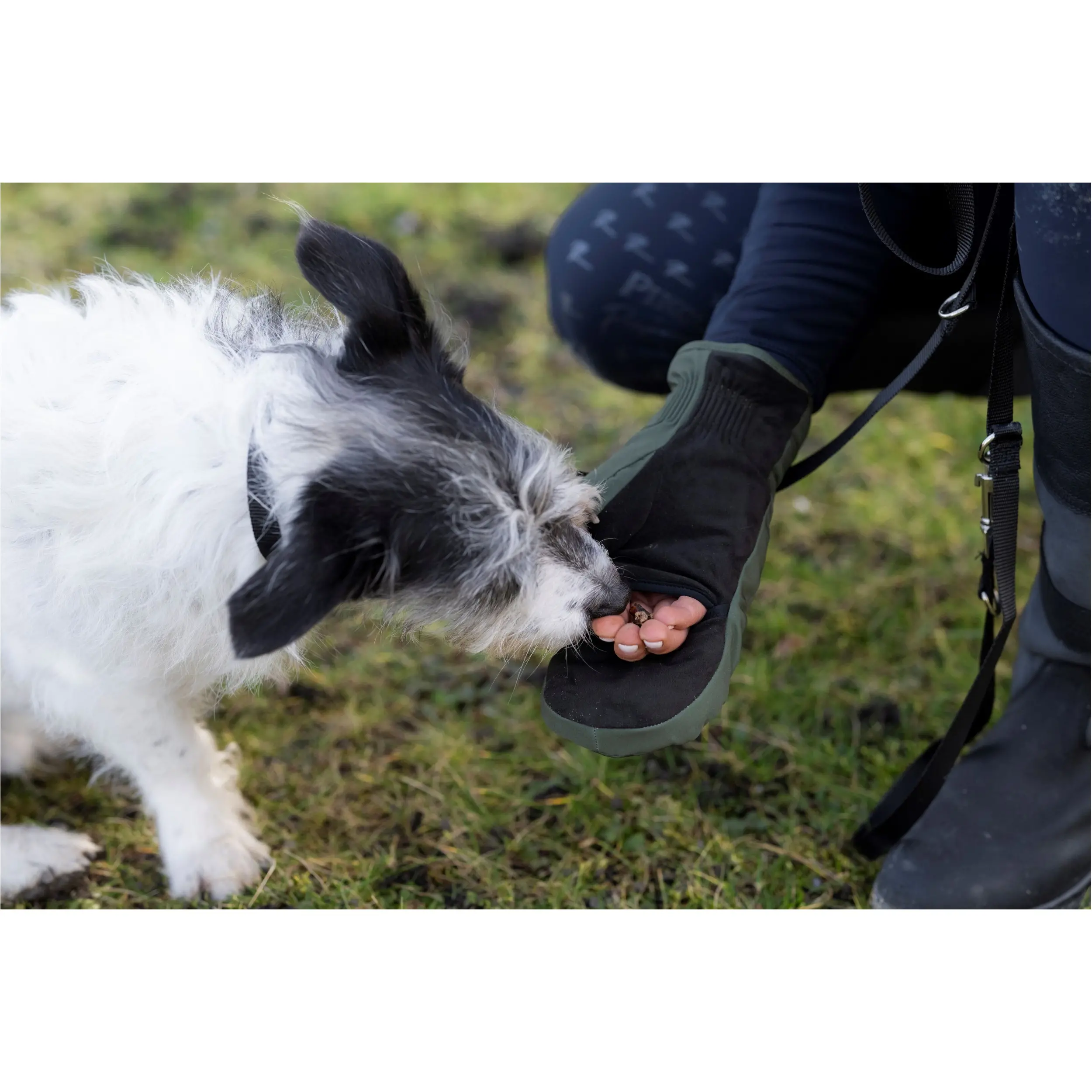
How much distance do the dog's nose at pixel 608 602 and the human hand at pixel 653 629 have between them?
0.04 feet

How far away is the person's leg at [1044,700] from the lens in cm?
212

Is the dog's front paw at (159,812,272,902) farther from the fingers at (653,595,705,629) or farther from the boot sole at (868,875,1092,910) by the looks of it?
the boot sole at (868,875,1092,910)

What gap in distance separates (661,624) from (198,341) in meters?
1.18

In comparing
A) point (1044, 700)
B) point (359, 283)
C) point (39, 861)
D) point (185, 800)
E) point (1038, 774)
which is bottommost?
point (39, 861)

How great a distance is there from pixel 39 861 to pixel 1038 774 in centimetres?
259

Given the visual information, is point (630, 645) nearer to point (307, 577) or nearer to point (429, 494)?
point (429, 494)

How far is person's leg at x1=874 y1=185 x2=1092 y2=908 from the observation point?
2123 mm

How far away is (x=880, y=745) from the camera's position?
3.02 m

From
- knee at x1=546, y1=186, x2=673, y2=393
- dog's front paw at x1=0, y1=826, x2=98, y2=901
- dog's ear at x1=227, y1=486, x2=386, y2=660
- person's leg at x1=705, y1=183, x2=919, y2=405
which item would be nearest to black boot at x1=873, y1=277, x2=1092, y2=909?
person's leg at x1=705, y1=183, x2=919, y2=405

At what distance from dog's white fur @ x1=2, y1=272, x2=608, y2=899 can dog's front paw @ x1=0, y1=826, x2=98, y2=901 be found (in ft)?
1.13

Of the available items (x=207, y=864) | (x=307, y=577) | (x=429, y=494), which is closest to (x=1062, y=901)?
(x=429, y=494)

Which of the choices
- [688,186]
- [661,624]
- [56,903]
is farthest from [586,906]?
[688,186]

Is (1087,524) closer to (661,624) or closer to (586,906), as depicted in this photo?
(661,624)

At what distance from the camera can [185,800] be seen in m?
2.62
